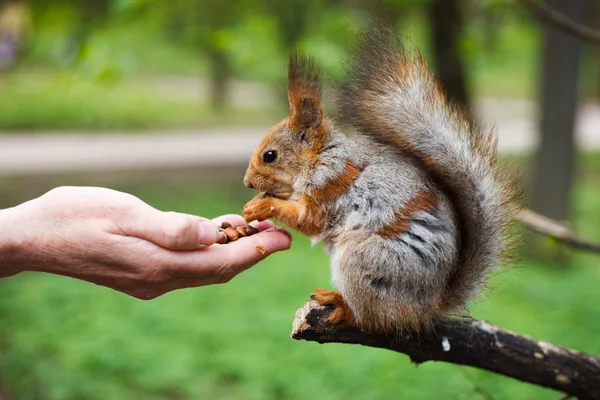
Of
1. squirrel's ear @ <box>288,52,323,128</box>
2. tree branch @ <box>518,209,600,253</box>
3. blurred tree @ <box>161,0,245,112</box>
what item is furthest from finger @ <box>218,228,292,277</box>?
blurred tree @ <box>161,0,245,112</box>

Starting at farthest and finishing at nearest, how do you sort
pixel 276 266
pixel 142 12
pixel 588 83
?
1. pixel 588 83
2. pixel 276 266
3. pixel 142 12

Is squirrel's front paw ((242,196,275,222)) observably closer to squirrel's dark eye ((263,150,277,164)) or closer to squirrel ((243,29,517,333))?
squirrel ((243,29,517,333))

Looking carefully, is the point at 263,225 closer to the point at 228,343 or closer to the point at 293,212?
the point at 293,212

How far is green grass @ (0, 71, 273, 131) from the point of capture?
9.15 m

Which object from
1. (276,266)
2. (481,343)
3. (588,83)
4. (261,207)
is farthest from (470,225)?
(588,83)

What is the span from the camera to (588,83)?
15.0 metres

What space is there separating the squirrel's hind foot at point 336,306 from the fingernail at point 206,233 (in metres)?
0.26

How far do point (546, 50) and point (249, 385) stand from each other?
352 cm

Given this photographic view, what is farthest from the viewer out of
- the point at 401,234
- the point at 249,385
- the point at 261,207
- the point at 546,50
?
the point at 546,50

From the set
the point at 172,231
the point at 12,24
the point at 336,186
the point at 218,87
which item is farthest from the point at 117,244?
the point at 218,87

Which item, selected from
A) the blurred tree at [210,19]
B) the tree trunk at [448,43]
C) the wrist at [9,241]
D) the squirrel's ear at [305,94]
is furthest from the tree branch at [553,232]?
the tree trunk at [448,43]

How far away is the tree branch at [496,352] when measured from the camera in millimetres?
1429

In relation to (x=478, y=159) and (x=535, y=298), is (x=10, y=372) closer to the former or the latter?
(x=478, y=159)

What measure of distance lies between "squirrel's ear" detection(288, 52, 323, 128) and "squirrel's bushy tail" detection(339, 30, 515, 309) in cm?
19
